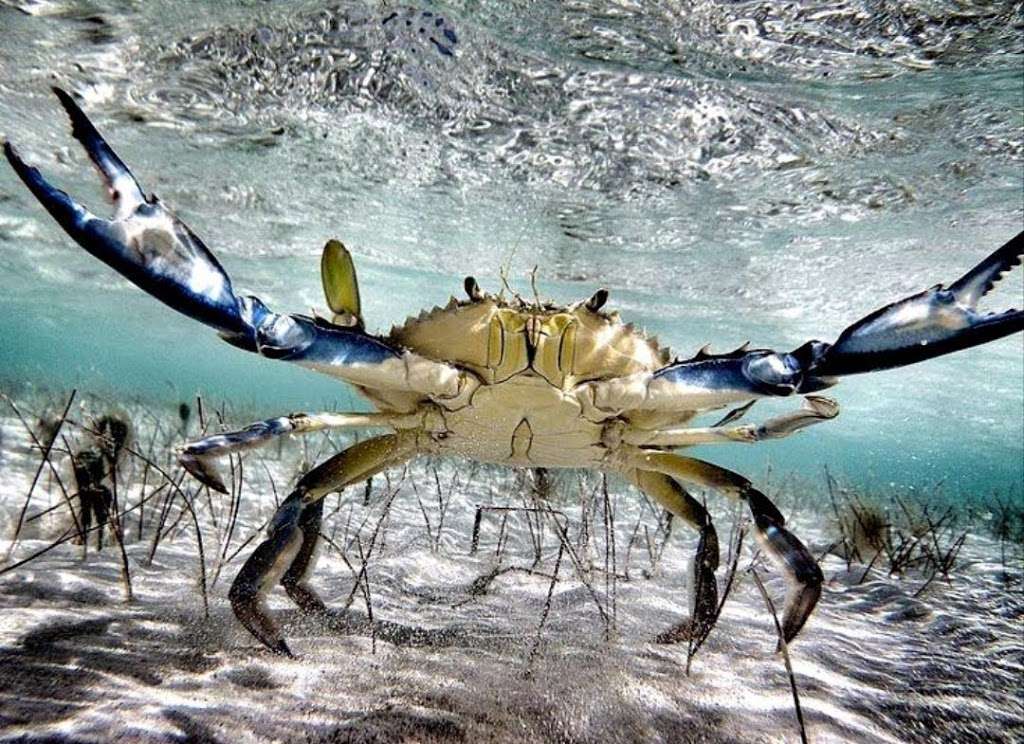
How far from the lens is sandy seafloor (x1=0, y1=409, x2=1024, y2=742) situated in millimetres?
2150

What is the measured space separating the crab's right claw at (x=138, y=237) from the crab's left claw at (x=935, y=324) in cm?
219

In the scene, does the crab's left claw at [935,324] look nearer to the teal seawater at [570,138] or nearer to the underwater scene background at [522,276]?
the underwater scene background at [522,276]

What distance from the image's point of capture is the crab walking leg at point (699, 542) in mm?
3467

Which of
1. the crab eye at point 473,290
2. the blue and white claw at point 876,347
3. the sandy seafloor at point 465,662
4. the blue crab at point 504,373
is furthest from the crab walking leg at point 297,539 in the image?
the blue and white claw at point 876,347

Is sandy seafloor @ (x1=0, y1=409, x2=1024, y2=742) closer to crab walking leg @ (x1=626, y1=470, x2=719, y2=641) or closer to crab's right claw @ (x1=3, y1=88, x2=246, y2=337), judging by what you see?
crab walking leg @ (x1=626, y1=470, x2=719, y2=641)

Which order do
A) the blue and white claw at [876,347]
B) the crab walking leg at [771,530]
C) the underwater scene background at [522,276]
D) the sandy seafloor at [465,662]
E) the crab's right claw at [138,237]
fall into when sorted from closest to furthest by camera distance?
the crab's right claw at [138,237] < the blue and white claw at [876,347] < the sandy seafloor at [465,662] < the underwater scene background at [522,276] < the crab walking leg at [771,530]

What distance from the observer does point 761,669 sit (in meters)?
3.12

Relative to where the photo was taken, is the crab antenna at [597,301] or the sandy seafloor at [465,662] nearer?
the sandy seafloor at [465,662]

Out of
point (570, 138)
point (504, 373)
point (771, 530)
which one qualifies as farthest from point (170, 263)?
point (570, 138)

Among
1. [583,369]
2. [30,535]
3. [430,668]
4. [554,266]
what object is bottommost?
[30,535]

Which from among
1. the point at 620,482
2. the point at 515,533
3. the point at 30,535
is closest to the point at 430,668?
the point at 30,535

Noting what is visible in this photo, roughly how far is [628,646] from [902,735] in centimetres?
130

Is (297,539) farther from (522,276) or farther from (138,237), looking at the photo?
(522,276)

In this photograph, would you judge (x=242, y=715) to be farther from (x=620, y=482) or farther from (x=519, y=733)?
(x=620, y=482)
